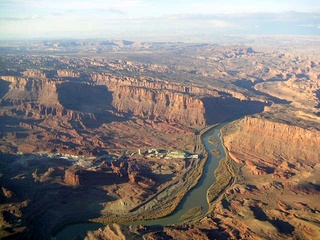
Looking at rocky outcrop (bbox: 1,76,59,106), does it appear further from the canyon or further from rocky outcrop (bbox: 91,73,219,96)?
rocky outcrop (bbox: 91,73,219,96)

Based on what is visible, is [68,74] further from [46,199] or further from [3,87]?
[46,199]

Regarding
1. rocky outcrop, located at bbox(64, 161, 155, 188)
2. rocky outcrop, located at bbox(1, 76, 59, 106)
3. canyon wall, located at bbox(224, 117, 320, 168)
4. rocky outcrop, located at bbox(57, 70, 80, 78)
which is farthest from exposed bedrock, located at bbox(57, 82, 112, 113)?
canyon wall, located at bbox(224, 117, 320, 168)

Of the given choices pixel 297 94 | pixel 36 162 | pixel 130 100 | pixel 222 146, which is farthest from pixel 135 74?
pixel 36 162

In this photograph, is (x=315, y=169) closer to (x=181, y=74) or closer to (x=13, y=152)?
(x=13, y=152)

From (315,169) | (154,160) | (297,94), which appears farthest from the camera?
(297,94)

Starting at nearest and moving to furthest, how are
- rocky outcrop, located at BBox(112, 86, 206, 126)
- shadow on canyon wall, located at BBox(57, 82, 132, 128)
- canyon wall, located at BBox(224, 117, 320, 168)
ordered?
canyon wall, located at BBox(224, 117, 320, 168) < shadow on canyon wall, located at BBox(57, 82, 132, 128) < rocky outcrop, located at BBox(112, 86, 206, 126)

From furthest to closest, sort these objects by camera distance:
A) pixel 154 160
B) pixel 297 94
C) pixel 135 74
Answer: pixel 135 74 → pixel 297 94 → pixel 154 160
